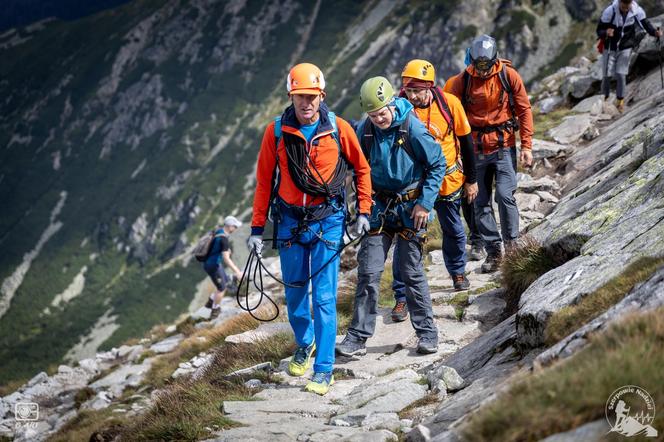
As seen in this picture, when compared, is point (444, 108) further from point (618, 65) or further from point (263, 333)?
point (618, 65)

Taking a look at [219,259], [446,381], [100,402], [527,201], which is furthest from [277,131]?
[219,259]

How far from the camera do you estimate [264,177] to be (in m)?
8.55

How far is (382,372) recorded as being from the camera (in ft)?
28.3

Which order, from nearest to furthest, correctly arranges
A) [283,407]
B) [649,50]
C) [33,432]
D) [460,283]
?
[283,407], [460,283], [33,432], [649,50]

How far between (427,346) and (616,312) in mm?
4238

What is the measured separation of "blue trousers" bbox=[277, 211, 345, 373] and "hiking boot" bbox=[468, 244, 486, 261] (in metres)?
5.52

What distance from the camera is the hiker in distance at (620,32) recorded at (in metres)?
18.1

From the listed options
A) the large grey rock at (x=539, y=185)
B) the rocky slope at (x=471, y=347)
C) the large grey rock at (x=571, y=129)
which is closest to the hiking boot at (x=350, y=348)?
the rocky slope at (x=471, y=347)

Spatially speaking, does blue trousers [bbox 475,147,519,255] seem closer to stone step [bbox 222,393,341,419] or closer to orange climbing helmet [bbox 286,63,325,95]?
orange climbing helmet [bbox 286,63,325,95]

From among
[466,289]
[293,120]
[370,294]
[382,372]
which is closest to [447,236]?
[466,289]

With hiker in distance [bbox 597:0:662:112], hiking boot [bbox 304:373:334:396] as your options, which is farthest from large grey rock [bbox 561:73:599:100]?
hiking boot [bbox 304:373:334:396]

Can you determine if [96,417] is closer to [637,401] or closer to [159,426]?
[159,426]

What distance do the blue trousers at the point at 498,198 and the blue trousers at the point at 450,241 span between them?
985 mm

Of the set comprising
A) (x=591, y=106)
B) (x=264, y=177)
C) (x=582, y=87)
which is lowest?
(x=264, y=177)
